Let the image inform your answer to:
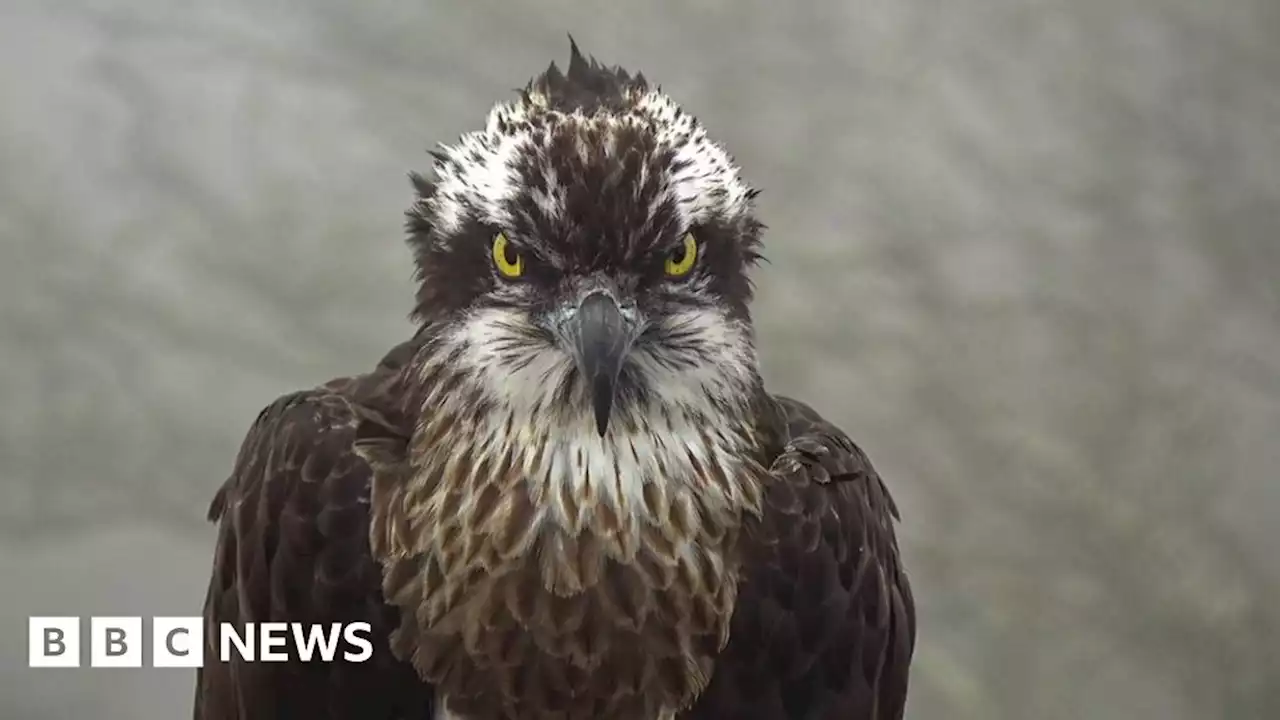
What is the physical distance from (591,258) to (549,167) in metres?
0.10

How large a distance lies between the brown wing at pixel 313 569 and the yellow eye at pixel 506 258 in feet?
0.85

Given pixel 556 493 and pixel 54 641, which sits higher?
pixel 54 641

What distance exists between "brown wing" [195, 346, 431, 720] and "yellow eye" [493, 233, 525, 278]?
26cm

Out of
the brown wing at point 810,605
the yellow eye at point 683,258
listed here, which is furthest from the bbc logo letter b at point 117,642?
the yellow eye at point 683,258

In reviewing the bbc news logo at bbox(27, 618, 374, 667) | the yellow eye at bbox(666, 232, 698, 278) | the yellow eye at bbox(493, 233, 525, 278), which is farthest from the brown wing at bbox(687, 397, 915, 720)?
the bbc news logo at bbox(27, 618, 374, 667)

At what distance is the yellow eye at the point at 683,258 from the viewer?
3.36 feet

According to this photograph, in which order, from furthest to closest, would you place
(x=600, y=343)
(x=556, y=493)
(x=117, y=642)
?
(x=117, y=642) → (x=556, y=493) → (x=600, y=343)

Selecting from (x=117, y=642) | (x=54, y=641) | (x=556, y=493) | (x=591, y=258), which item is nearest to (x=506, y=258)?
(x=591, y=258)

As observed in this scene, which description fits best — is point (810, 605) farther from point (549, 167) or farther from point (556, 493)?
point (549, 167)

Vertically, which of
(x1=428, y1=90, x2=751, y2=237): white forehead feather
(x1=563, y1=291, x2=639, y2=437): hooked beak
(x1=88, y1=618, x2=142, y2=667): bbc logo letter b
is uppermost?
(x1=428, y1=90, x2=751, y2=237): white forehead feather

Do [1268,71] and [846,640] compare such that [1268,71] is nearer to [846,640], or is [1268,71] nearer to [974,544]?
[974,544]

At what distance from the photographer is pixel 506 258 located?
102 cm

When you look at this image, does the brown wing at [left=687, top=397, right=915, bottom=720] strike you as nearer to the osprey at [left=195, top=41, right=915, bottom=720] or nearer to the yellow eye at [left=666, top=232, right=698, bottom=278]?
the osprey at [left=195, top=41, right=915, bottom=720]

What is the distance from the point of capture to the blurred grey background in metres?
1.81
